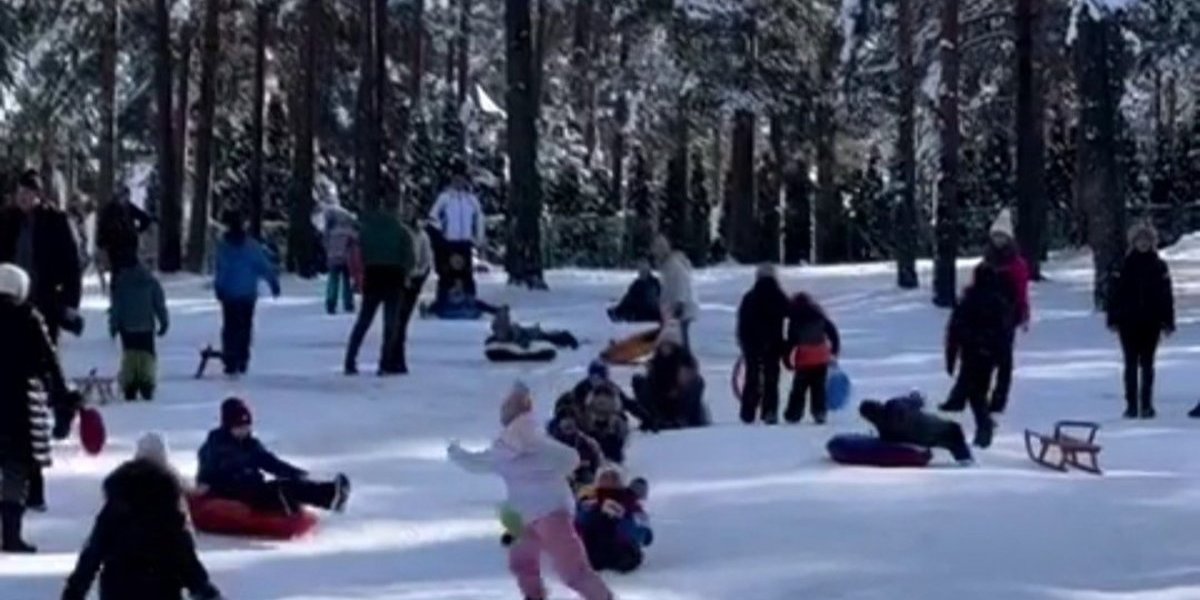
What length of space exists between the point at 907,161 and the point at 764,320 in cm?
1857

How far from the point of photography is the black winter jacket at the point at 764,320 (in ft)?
73.1

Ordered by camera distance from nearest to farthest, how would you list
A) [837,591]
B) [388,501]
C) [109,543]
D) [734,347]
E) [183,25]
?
[109,543], [837,591], [388,501], [734,347], [183,25]

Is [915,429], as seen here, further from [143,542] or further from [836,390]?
[143,542]

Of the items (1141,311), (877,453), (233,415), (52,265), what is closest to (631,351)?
(1141,311)

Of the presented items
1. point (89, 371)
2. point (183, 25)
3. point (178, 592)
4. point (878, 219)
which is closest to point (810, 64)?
point (878, 219)

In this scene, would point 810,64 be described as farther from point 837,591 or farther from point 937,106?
point 837,591

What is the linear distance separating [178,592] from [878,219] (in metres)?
52.7

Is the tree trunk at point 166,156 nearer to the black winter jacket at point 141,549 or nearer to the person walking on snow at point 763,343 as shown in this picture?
the person walking on snow at point 763,343

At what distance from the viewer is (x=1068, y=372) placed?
28109 millimetres

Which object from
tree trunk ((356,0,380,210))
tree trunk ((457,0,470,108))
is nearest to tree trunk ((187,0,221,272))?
tree trunk ((356,0,380,210))

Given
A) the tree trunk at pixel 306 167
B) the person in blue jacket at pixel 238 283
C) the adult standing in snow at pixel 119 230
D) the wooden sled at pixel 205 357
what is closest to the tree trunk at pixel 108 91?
the tree trunk at pixel 306 167

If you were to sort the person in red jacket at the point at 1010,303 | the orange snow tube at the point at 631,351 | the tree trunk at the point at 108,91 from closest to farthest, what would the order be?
the person in red jacket at the point at 1010,303, the orange snow tube at the point at 631,351, the tree trunk at the point at 108,91

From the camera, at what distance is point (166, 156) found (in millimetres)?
44969

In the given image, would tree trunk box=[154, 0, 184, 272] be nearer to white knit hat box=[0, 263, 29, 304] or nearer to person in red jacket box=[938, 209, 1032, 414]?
person in red jacket box=[938, 209, 1032, 414]
